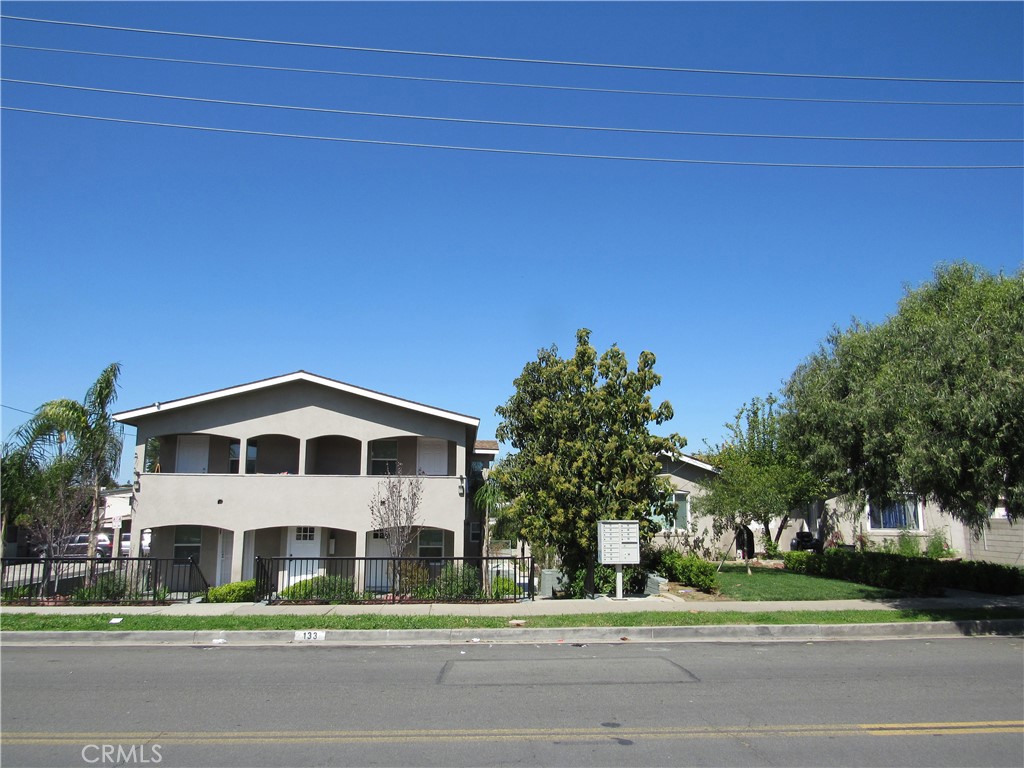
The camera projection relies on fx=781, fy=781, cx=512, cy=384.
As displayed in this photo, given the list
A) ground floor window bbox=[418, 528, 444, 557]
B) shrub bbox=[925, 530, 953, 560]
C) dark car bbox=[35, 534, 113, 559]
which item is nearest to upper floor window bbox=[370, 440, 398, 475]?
ground floor window bbox=[418, 528, 444, 557]

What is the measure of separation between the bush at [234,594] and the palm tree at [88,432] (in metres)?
5.36

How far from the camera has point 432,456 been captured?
24.2 metres

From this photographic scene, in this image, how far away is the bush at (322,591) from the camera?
16.8 meters

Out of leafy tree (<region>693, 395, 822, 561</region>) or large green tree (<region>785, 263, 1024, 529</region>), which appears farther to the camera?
leafy tree (<region>693, 395, 822, 561</region>)

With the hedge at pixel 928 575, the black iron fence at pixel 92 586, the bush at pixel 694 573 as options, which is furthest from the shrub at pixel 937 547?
the black iron fence at pixel 92 586

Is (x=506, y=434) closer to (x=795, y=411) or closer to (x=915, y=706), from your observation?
(x=795, y=411)

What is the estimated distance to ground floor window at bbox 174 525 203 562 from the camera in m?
23.7

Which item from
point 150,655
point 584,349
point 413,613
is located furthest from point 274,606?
point 584,349

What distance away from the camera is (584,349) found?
18.7m

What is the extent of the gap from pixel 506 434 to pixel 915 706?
40.3ft

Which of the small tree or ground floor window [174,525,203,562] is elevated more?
the small tree

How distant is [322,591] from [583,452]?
6.51 metres

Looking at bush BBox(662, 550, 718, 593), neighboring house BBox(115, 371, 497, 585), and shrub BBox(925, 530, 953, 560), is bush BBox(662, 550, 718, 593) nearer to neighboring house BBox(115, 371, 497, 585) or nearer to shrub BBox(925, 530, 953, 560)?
neighboring house BBox(115, 371, 497, 585)

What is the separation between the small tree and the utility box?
5571 millimetres
